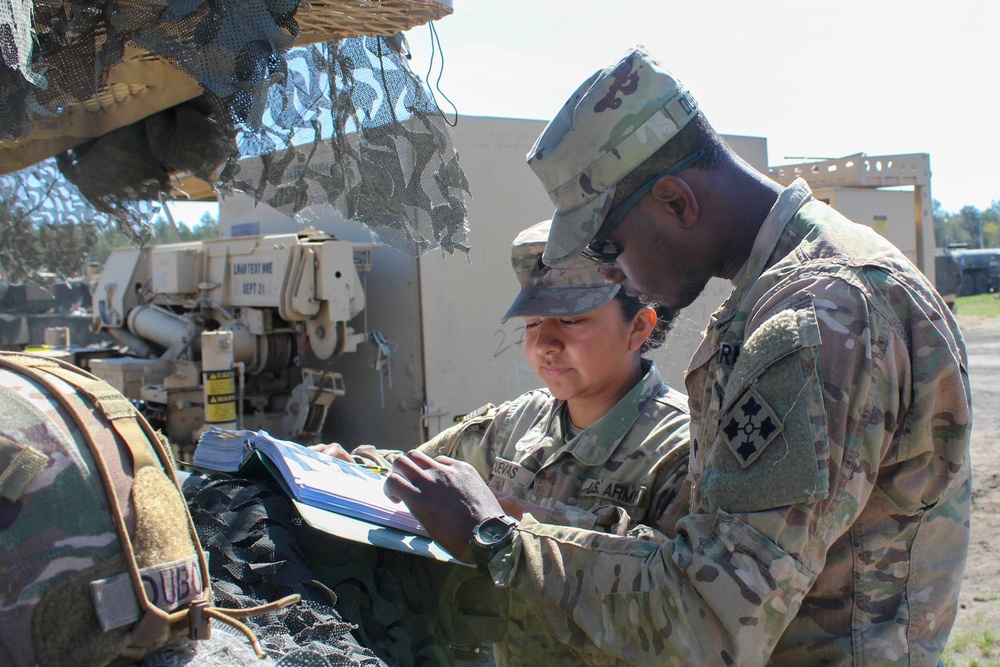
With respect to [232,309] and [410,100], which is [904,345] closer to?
[410,100]

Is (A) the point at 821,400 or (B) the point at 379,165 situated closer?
(A) the point at 821,400

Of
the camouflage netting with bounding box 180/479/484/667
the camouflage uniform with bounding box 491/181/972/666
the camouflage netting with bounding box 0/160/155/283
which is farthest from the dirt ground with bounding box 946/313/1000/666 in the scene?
the camouflage netting with bounding box 0/160/155/283

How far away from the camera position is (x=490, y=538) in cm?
151

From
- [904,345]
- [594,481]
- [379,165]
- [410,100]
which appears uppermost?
[410,100]

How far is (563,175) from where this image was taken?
1.55 m

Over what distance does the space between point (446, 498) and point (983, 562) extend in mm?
4531

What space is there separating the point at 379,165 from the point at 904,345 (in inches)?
48.9

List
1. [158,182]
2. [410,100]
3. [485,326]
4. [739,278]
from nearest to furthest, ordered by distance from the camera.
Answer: [739,278] < [410,100] < [158,182] < [485,326]

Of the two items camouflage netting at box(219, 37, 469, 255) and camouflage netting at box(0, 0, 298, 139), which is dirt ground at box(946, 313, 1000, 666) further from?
camouflage netting at box(0, 0, 298, 139)

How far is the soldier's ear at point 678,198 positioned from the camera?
1.43 metres

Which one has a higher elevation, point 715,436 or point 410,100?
point 410,100

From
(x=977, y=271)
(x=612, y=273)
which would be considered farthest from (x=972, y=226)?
(x=612, y=273)

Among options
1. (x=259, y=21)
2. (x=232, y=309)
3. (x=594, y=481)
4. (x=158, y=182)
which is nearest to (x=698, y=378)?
(x=594, y=481)

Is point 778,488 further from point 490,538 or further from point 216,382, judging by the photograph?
point 216,382
